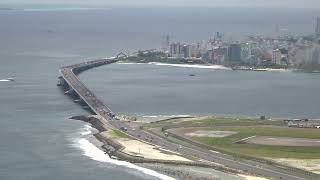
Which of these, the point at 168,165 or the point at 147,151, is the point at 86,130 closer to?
the point at 147,151

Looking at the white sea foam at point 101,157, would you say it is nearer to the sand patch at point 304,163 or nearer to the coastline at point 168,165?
the coastline at point 168,165

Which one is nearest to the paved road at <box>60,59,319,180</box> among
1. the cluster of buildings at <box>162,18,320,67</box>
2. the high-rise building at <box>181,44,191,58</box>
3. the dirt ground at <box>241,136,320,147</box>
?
the dirt ground at <box>241,136,320,147</box>

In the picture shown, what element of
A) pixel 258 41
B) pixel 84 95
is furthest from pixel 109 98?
pixel 258 41

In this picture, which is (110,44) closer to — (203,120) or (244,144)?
(203,120)

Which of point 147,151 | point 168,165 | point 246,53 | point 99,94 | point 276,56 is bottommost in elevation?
point 168,165

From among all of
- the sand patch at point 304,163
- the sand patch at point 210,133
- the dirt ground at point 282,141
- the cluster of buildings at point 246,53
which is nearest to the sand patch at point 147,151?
the sand patch at point 210,133

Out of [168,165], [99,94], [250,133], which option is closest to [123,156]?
[168,165]

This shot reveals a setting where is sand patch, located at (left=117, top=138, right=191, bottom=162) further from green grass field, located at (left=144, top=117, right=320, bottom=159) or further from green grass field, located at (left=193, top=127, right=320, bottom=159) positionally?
green grass field, located at (left=193, top=127, right=320, bottom=159)

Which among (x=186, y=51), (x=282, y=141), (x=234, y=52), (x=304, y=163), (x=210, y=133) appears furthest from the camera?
(x=186, y=51)
